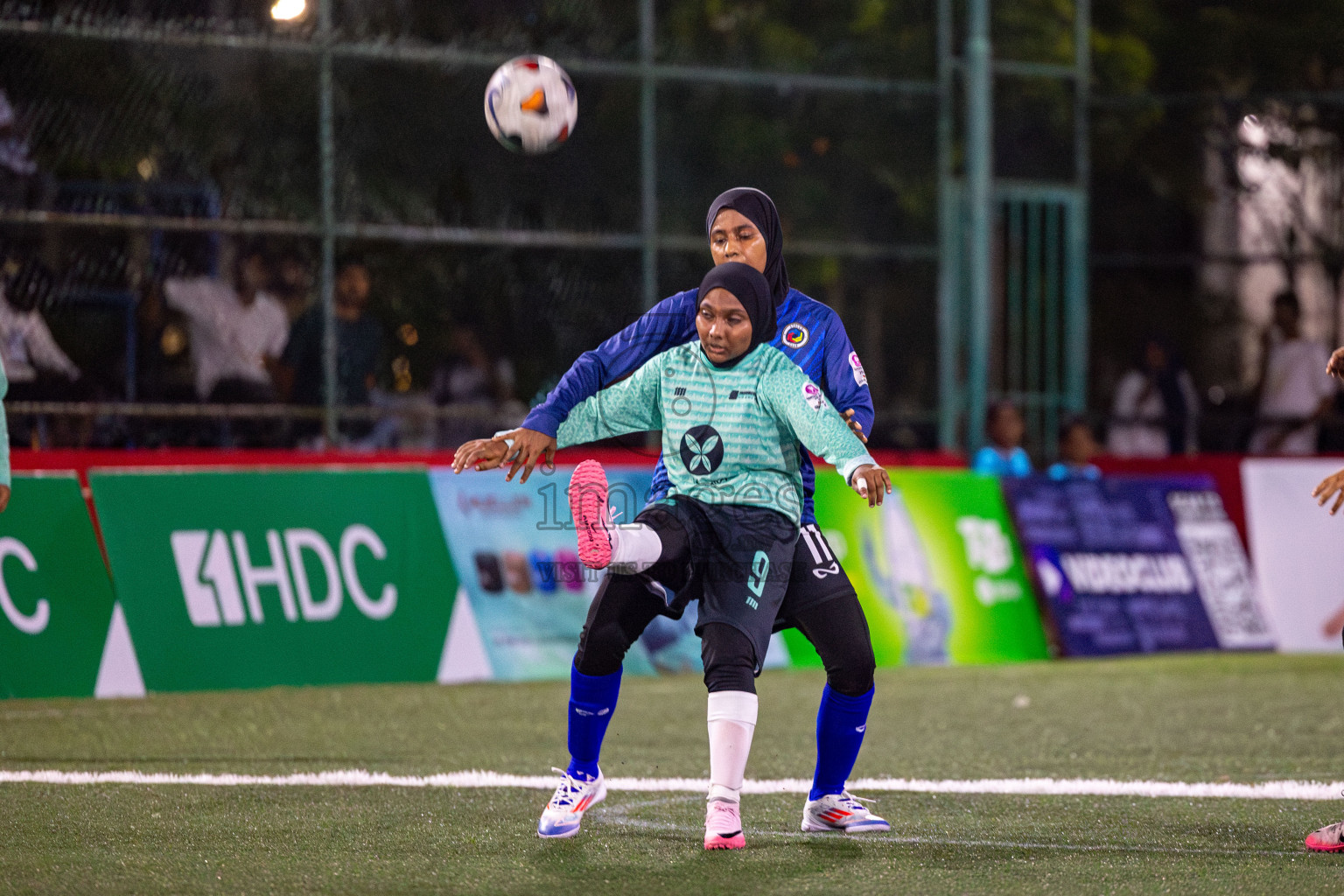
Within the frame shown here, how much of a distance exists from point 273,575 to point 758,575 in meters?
5.20

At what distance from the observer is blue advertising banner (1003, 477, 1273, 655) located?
12625 mm

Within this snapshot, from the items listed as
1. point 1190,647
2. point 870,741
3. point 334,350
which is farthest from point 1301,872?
point 334,350

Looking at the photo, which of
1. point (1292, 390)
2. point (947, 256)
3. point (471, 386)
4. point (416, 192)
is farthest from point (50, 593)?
point (1292, 390)

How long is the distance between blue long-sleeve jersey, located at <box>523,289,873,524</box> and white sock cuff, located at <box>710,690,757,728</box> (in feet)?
2.40

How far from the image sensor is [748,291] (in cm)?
590

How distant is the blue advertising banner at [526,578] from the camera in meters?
11.0

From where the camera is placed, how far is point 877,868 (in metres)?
5.43

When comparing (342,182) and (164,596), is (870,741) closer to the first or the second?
(164,596)

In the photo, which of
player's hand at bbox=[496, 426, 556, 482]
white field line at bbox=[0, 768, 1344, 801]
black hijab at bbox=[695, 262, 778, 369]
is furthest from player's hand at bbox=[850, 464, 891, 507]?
white field line at bbox=[0, 768, 1344, 801]

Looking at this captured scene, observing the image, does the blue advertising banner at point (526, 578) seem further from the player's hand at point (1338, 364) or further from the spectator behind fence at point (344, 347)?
the player's hand at point (1338, 364)

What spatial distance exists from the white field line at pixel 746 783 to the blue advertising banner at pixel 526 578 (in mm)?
3621

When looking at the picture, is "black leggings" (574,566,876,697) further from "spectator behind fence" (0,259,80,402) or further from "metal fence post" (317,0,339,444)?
"metal fence post" (317,0,339,444)

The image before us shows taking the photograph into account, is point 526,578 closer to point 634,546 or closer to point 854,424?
point 854,424

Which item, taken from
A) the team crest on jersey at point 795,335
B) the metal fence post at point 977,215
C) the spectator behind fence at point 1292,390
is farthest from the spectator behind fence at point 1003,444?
the team crest on jersey at point 795,335
